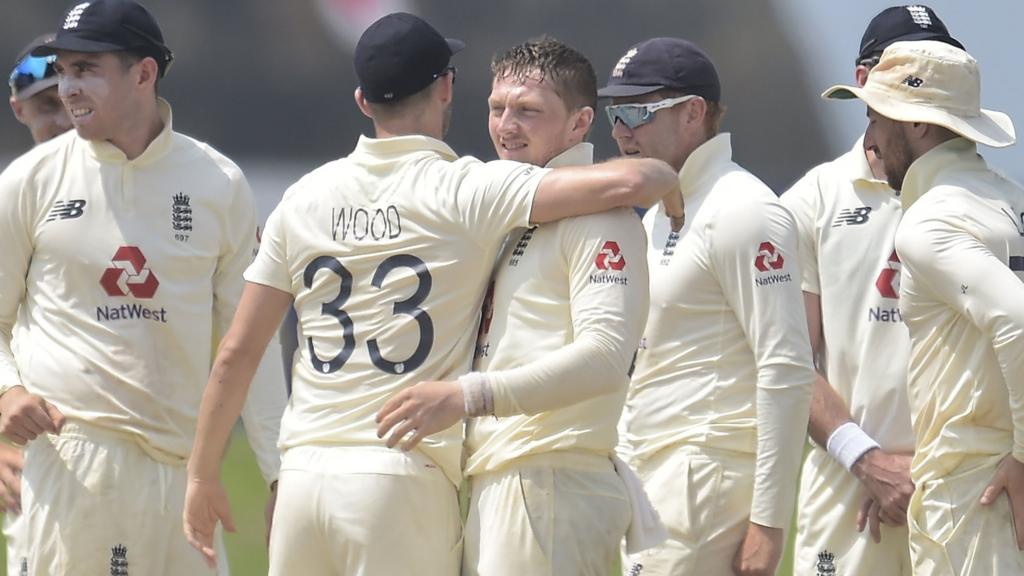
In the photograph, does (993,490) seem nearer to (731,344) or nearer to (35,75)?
(731,344)

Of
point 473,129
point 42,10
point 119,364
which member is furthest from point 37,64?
point 42,10

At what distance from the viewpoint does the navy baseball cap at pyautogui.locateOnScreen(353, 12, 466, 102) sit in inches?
144

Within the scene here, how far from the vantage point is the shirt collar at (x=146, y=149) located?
4512 mm

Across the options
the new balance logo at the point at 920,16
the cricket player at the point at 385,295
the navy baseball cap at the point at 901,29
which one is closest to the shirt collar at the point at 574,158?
the cricket player at the point at 385,295

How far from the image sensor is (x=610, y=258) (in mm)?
3471

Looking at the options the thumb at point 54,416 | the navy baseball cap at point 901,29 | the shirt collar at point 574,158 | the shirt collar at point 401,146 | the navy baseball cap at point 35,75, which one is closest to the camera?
the shirt collar at point 401,146

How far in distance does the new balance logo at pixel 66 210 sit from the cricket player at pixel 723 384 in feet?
5.07

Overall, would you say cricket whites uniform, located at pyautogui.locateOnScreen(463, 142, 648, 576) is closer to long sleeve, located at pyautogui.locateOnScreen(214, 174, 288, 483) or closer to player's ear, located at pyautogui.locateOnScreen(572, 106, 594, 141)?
player's ear, located at pyautogui.locateOnScreen(572, 106, 594, 141)

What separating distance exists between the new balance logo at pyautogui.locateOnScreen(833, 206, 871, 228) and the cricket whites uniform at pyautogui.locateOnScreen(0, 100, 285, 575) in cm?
163

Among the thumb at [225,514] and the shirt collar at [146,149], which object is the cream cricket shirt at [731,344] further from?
the shirt collar at [146,149]

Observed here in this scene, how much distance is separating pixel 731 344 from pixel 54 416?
5.78ft

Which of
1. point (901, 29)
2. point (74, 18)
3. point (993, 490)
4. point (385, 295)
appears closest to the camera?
point (385, 295)

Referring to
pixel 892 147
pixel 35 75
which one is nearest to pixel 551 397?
pixel 892 147

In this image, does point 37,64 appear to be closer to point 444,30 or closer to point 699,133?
point 699,133
